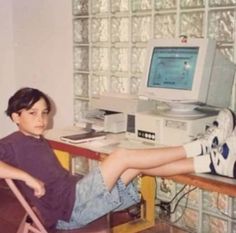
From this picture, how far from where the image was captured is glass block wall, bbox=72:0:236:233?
2.32 m

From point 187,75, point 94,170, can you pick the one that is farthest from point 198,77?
point 94,170

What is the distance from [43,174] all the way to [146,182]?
2.82 feet

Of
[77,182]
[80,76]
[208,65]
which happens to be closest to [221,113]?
[208,65]

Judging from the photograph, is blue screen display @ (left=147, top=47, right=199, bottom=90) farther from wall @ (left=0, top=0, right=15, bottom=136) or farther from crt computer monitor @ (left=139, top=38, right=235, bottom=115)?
wall @ (left=0, top=0, right=15, bottom=136)

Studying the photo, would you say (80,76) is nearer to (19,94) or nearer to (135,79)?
(135,79)

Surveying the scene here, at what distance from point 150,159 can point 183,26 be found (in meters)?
0.85

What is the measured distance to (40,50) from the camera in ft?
11.0

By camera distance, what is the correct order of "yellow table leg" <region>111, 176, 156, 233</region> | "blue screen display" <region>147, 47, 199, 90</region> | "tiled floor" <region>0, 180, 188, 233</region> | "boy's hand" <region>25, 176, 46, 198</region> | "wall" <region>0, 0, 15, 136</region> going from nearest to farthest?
"boy's hand" <region>25, 176, 46, 198</region>, "blue screen display" <region>147, 47, 199, 90</region>, "yellow table leg" <region>111, 176, 156, 233</region>, "tiled floor" <region>0, 180, 188, 233</region>, "wall" <region>0, 0, 15, 136</region>

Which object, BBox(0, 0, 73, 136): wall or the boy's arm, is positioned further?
BBox(0, 0, 73, 136): wall

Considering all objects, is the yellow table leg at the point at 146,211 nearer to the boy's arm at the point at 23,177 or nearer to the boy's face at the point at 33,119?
the boy's face at the point at 33,119

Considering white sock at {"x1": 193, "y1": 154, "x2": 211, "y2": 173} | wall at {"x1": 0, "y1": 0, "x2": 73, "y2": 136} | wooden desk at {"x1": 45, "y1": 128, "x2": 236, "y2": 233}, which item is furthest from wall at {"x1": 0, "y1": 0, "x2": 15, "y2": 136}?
white sock at {"x1": 193, "y1": 154, "x2": 211, "y2": 173}

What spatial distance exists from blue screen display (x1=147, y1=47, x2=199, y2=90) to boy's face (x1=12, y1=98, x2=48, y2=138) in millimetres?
562

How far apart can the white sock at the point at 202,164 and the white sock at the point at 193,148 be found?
0.30 feet

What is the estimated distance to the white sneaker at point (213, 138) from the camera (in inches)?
77.7
